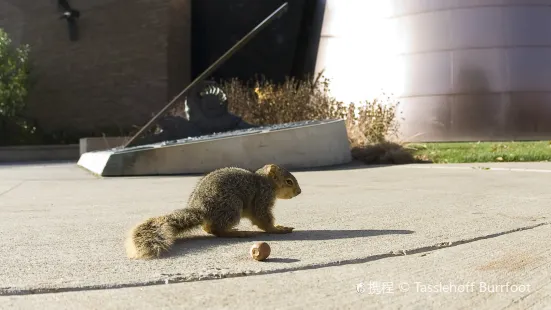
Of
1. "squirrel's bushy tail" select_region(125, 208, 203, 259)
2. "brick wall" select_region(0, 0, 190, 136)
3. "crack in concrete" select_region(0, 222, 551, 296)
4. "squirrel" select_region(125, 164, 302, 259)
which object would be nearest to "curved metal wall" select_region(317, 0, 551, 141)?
"brick wall" select_region(0, 0, 190, 136)

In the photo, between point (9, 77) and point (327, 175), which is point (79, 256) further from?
point (9, 77)

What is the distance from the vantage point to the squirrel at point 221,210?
3.97 meters

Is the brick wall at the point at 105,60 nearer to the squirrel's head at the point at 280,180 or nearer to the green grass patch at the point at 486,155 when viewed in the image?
the green grass patch at the point at 486,155

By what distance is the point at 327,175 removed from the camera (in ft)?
36.4

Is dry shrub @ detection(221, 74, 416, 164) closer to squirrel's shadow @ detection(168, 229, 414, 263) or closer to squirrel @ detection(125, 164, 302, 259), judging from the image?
squirrel's shadow @ detection(168, 229, 414, 263)

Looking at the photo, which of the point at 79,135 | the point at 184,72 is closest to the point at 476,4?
the point at 184,72

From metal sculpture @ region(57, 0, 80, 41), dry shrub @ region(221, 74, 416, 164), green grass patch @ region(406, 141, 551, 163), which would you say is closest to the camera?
green grass patch @ region(406, 141, 551, 163)

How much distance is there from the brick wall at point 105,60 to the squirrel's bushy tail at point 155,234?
23831mm

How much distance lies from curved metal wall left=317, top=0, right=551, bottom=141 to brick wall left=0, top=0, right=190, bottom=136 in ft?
36.0

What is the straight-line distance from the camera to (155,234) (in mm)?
3979

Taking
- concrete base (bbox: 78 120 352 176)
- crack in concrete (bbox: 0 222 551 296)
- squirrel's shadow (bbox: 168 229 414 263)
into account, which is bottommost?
crack in concrete (bbox: 0 222 551 296)

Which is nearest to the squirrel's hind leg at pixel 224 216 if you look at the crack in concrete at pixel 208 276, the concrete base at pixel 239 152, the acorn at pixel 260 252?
the acorn at pixel 260 252

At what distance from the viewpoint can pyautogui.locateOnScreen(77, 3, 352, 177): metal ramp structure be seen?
11938 millimetres

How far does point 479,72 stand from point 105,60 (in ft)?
49.6
